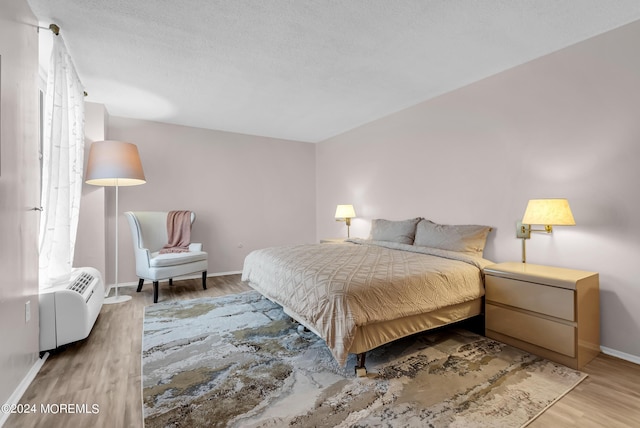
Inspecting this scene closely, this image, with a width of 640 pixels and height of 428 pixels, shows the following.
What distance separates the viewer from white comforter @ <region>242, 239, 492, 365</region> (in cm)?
196

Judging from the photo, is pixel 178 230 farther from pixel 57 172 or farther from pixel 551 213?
pixel 551 213

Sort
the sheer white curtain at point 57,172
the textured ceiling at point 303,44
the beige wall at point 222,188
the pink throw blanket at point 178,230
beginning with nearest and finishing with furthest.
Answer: the textured ceiling at point 303,44, the sheer white curtain at point 57,172, the pink throw blanket at point 178,230, the beige wall at point 222,188

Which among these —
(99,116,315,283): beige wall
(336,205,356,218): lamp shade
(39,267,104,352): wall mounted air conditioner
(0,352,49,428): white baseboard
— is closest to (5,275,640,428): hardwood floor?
(0,352,49,428): white baseboard

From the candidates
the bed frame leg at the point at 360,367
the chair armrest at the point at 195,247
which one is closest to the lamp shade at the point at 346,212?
the chair armrest at the point at 195,247

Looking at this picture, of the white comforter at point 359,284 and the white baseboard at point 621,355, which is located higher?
the white comforter at point 359,284

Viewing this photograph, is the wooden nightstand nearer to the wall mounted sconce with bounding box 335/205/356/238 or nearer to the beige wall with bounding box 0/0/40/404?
the wall mounted sconce with bounding box 335/205/356/238

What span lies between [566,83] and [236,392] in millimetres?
3403

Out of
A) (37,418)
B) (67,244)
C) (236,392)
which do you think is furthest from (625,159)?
(67,244)

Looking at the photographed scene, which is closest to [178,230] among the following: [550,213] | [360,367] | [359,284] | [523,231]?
[359,284]

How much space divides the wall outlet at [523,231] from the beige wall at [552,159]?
3.4 inches

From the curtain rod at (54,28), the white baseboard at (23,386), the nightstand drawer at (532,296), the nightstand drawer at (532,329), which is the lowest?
the white baseboard at (23,386)

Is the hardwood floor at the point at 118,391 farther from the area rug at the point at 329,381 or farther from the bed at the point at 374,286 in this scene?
the bed at the point at 374,286

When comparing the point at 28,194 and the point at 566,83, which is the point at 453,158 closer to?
the point at 566,83

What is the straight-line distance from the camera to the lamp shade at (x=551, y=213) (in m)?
2.31
